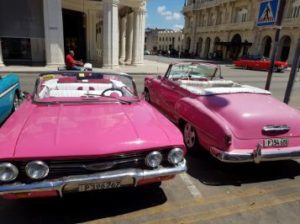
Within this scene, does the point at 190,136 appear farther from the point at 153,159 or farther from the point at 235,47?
the point at 235,47

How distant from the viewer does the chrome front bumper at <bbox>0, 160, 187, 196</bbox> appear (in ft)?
8.01

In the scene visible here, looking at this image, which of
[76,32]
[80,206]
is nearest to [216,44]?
[76,32]

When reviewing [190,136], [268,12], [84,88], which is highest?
[268,12]

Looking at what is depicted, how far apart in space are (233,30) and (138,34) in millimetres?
31373

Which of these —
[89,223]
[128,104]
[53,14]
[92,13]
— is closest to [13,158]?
[89,223]

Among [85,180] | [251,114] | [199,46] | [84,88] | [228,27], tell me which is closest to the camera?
[85,180]

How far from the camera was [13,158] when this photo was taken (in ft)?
7.89

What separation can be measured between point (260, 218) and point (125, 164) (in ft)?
5.40

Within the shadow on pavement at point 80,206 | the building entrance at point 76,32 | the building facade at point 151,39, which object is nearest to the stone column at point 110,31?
the building entrance at point 76,32

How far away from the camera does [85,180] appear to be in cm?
254

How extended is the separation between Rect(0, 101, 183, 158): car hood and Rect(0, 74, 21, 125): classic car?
2.08 m

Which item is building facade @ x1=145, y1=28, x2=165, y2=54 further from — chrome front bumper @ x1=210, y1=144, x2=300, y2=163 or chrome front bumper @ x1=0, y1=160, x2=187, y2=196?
chrome front bumper @ x1=0, y1=160, x2=187, y2=196

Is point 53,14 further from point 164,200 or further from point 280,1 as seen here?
point 164,200

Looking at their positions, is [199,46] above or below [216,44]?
below
